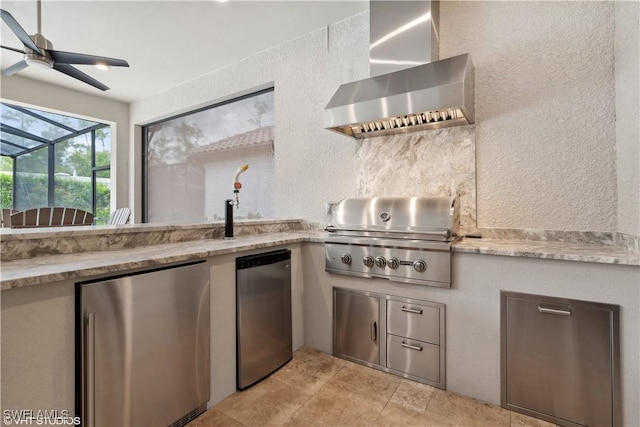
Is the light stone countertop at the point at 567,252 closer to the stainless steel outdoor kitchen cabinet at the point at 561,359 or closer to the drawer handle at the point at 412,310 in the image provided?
the stainless steel outdoor kitchen cabinet at the point at 561,359

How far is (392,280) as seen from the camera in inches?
76.3

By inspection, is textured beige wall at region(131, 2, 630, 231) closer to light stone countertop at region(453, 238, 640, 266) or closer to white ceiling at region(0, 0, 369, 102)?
light stone countertop at region(453, 238, 640, 266)

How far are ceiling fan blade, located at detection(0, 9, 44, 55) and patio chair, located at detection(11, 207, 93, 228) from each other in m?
1.26

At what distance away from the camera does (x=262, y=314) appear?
190 centimetres

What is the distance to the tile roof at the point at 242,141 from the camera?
3436mm

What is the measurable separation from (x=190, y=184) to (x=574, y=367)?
14.2 feet

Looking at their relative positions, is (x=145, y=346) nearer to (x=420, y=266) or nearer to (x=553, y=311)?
(x=420, y=266)

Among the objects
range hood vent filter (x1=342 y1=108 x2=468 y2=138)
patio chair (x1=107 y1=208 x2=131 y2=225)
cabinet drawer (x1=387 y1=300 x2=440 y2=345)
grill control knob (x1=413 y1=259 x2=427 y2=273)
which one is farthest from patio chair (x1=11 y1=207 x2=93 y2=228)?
grill control knob (x1=413 y1=259 x2=427 y2=273)

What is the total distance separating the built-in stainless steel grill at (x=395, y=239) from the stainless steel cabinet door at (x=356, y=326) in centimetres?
20

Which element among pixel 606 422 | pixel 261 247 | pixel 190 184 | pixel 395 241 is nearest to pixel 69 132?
pixel 190 184

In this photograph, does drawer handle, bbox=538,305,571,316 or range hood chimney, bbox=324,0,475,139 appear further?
range hood chimney, bbox=324,0,475,139

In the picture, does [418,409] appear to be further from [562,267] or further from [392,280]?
[562,267]

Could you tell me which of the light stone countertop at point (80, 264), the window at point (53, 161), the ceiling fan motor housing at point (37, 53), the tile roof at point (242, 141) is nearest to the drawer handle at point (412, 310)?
the light stone countertop at point (80, 264)

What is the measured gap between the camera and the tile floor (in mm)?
1521
